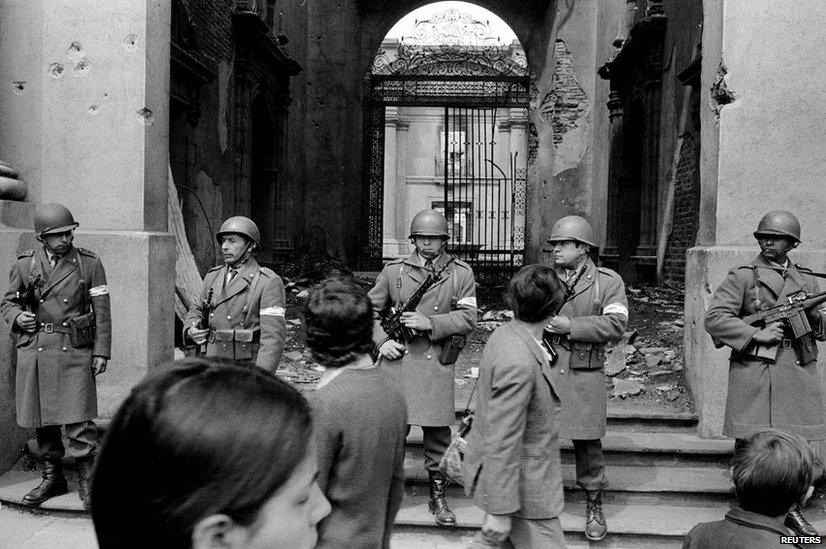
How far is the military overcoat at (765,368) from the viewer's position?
466 centimetres

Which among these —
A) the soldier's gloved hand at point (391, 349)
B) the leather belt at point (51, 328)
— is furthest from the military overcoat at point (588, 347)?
the leather belt at point (51, 328)

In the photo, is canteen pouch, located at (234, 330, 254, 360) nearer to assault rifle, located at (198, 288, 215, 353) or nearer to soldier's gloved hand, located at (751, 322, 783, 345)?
assault rifle, located at (198, 288, 215, 353)

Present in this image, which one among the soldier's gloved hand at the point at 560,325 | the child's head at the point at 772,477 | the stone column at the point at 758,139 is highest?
the stone column at the point at 758,139

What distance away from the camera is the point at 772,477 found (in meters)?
2.26

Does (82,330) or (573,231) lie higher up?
(573,231)

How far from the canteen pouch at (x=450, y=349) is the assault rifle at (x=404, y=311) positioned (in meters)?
0.23

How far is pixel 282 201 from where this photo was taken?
1511 cm

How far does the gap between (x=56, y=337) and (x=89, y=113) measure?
6.77 feet

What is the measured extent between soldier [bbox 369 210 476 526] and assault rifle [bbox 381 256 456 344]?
3 centimetres

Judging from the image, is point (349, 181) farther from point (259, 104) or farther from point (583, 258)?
point (583, 258)

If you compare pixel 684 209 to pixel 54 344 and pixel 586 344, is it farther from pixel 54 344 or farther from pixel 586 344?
pixel 54 344

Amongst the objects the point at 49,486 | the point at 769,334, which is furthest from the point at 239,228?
the point at 769,334

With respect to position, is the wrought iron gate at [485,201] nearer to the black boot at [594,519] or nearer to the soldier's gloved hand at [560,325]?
the soldier's gloved hand at [560,325]

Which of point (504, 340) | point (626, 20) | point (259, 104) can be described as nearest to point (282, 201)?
point (259, 104)
